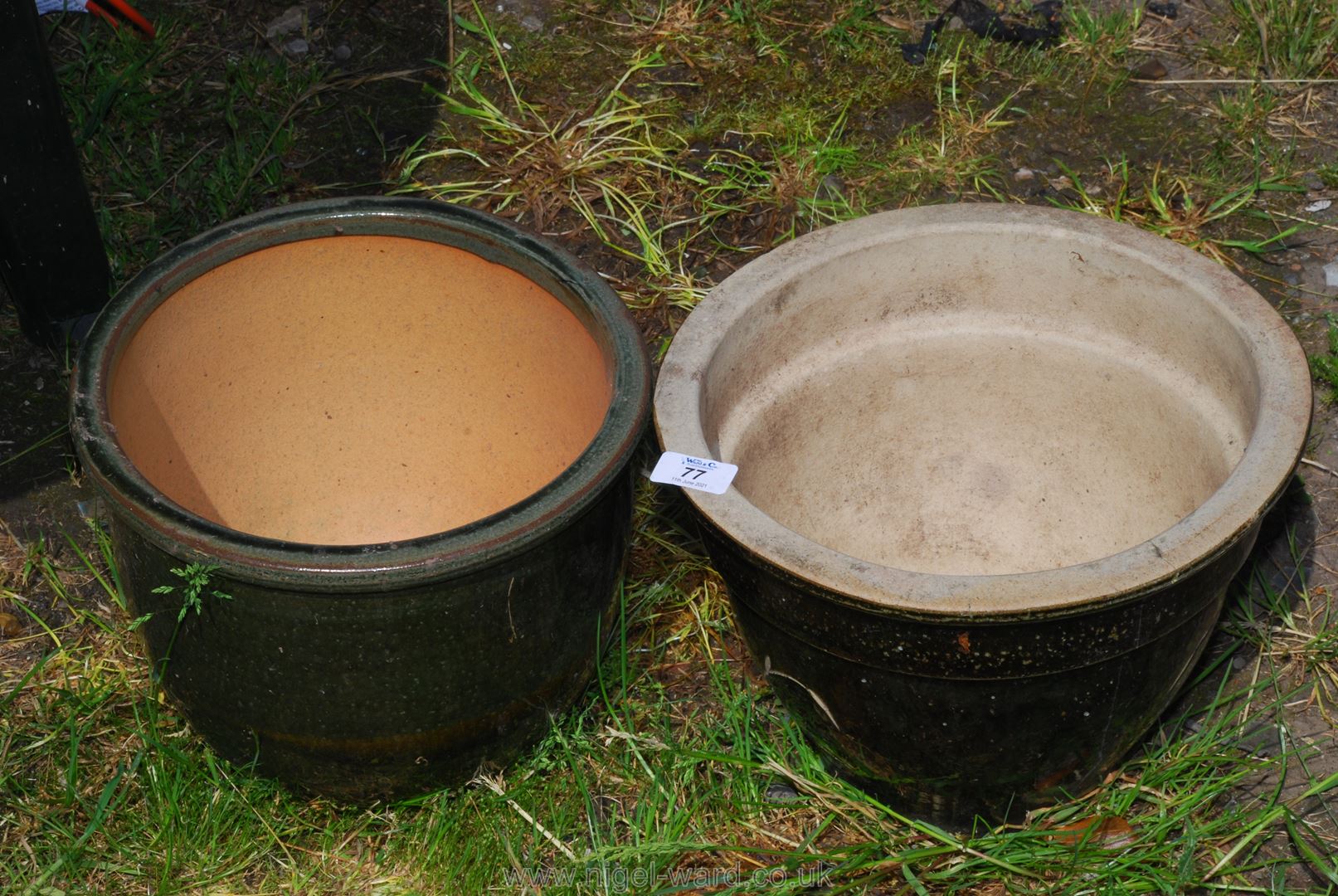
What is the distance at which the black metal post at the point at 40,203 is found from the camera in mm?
2928

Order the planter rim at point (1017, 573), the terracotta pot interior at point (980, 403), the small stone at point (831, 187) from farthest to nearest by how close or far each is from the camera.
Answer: the small stone at point (831, 187) → the terracotta pot interior at point (980, 403) → the planter rim at point (1017, 573)

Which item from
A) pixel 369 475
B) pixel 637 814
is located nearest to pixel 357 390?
pixel 369 475

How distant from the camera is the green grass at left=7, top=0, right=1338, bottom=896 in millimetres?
2291

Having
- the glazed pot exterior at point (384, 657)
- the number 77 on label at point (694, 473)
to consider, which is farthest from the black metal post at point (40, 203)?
the number 77 on label at point (694, 473)

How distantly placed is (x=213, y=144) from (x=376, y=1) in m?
0.68

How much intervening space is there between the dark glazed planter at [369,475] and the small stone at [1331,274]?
5.63 feet

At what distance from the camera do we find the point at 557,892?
7.39 feet

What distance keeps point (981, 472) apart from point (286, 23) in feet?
7.60

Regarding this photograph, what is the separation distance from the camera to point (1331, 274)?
322cm

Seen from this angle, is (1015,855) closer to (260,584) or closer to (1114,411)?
(1114,411)

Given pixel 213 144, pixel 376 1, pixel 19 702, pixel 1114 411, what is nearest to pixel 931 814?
pixel 1114 411

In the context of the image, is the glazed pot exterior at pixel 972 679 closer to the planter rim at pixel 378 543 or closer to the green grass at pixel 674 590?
the green grass at pixel 674 590

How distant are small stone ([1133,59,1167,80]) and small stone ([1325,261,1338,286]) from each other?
765 mm

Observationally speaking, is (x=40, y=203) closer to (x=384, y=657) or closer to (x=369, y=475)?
(x=369, y=475)
